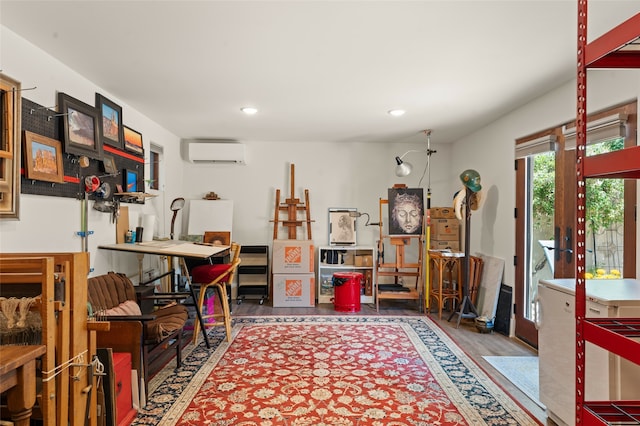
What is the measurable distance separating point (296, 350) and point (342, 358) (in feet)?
1.54

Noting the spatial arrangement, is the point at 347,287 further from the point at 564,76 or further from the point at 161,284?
the point at 564,76

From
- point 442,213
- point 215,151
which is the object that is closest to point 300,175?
point 215,151

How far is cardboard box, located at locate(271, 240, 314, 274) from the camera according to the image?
18.0 ft

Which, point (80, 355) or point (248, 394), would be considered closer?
point (80, 355)

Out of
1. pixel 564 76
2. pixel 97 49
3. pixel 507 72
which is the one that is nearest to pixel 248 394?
pixel 97 49

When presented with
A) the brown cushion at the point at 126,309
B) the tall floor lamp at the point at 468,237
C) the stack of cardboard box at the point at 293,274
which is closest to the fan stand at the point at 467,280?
the tall floor lamp at the point at 468,237

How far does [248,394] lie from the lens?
2.77 meters

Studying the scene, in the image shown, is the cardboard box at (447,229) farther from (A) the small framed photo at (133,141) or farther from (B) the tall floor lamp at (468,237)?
(A) the small framed photo at (133,141)

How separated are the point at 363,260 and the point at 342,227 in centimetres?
61

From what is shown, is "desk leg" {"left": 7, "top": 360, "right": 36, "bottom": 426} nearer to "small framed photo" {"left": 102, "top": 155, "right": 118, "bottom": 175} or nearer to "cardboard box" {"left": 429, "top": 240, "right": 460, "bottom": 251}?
"small framed photo" {"left": 102, "top": 155, "right": 118, "bottom": 175}

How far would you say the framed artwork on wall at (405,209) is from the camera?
537 cm

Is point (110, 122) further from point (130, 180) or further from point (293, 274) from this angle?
point (293, 274)

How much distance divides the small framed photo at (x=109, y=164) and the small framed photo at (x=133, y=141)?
38 centimetres

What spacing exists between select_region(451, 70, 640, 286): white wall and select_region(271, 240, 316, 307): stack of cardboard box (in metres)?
2.29
